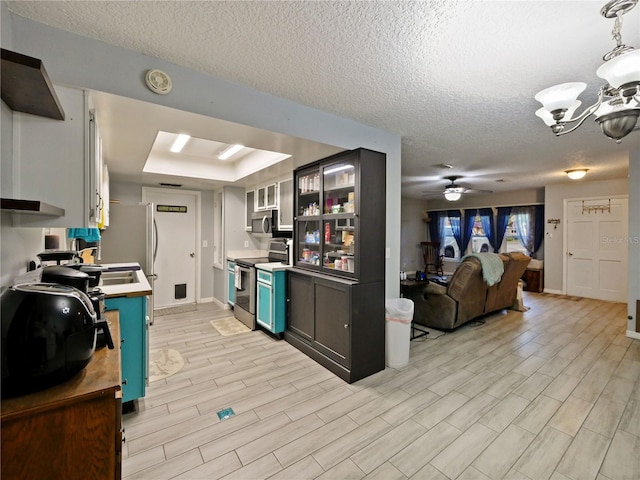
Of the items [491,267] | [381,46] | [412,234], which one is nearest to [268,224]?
[381,46]

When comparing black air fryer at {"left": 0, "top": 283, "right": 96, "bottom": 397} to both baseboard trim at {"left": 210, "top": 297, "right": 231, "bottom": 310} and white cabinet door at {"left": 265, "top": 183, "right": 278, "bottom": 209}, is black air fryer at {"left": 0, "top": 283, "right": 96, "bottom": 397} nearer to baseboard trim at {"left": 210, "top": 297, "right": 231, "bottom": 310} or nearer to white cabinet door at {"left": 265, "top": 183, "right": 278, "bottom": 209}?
white cabinet door at {"left": 265, "top": 183, "right": 278, "bottom": 209}

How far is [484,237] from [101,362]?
29.4ft

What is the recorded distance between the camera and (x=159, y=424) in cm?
213

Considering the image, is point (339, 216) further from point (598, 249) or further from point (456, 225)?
point (456, 225)

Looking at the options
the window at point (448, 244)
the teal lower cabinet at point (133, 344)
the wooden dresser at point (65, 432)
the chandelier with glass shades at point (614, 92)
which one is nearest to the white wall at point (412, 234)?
the window at point (448, 244)

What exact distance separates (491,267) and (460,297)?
0.67m

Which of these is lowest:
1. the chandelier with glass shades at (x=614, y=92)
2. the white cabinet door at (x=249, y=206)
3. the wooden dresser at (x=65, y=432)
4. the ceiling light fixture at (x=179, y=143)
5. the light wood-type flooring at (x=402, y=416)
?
the light wood-type flooring at (x=402, y=416)

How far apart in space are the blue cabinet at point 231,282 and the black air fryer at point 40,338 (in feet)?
12.2

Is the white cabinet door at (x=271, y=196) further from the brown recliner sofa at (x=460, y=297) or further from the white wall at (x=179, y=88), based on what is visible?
the brown recliner sofa at (x=460, y=297)

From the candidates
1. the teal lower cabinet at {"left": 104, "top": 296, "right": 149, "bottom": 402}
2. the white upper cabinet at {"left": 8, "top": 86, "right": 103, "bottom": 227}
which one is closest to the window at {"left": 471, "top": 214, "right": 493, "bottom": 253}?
the teal lower cabinet at {"left": 104, "top": 296, "right": 149, "bottom": 402}

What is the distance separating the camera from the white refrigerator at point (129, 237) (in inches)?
152

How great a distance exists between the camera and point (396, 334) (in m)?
3.01

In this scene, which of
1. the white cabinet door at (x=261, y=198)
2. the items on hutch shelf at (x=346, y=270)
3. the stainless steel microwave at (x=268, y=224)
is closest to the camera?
the items on hutch shelf at (x=346, y=270)

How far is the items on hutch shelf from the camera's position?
281cm
